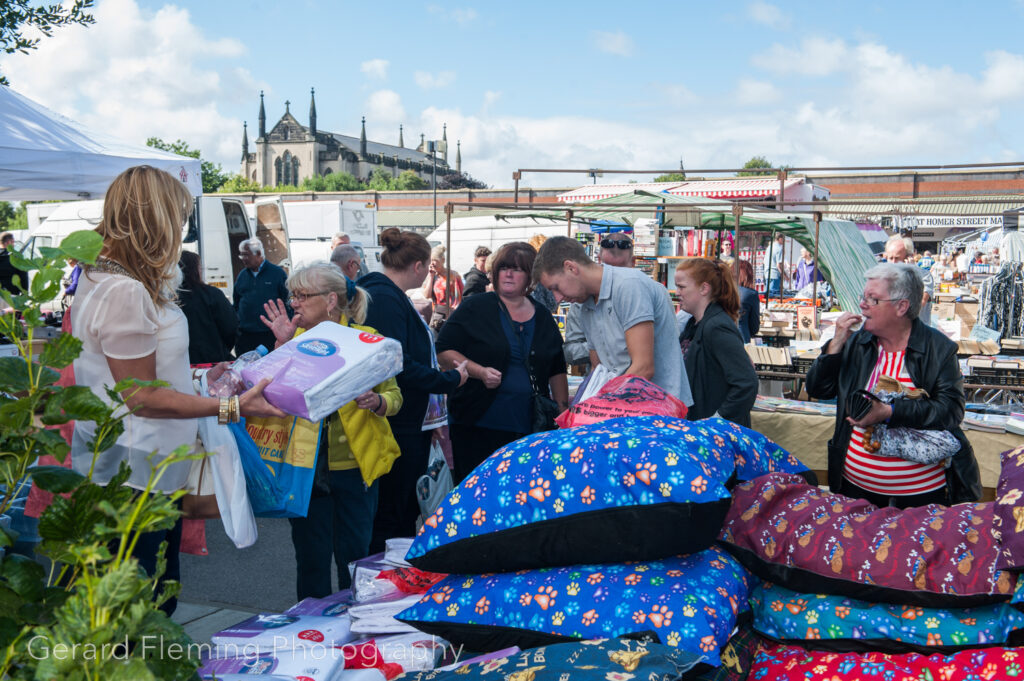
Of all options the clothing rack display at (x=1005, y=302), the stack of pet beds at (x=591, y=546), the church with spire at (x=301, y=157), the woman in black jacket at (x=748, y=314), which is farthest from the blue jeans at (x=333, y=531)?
the church with spire at (x=301, y=157)

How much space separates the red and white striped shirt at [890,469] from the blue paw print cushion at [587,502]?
126 cm

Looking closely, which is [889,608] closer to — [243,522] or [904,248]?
[243,522]

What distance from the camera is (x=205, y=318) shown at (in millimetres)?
5891

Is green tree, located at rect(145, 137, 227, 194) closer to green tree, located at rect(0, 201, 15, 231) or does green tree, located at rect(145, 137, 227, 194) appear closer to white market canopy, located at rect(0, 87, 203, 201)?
green tree, located at rect(0, 201, 15, 231)

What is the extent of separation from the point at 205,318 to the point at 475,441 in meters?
2.90

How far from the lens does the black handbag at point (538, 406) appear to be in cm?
383

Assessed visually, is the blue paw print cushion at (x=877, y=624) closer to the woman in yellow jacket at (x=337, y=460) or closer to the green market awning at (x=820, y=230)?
the woman in yellow jacket at (x=337, y=460)

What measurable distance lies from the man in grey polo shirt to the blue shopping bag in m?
1.24

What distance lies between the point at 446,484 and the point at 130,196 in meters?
1.92

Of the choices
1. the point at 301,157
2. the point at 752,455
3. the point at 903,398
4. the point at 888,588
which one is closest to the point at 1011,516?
the point at 888,588

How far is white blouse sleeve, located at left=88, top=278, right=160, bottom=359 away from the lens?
6.64ft

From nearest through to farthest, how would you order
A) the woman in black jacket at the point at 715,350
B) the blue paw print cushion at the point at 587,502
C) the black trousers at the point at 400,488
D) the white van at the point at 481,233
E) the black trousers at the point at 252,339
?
the blue paw print cushion at the point at 587,502, the black trousers at the point at 400,488, the woman in black jacket at the point at 715,350, the black trousers at the point at 252,339, the white van at the point at 481,233

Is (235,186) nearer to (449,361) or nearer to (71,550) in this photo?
(449,361)

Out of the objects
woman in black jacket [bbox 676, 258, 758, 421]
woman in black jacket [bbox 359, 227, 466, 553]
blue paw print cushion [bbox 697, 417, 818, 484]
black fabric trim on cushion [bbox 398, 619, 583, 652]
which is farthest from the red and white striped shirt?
black fabric trim on cushion [bbox 398, 619, 583, 652]
